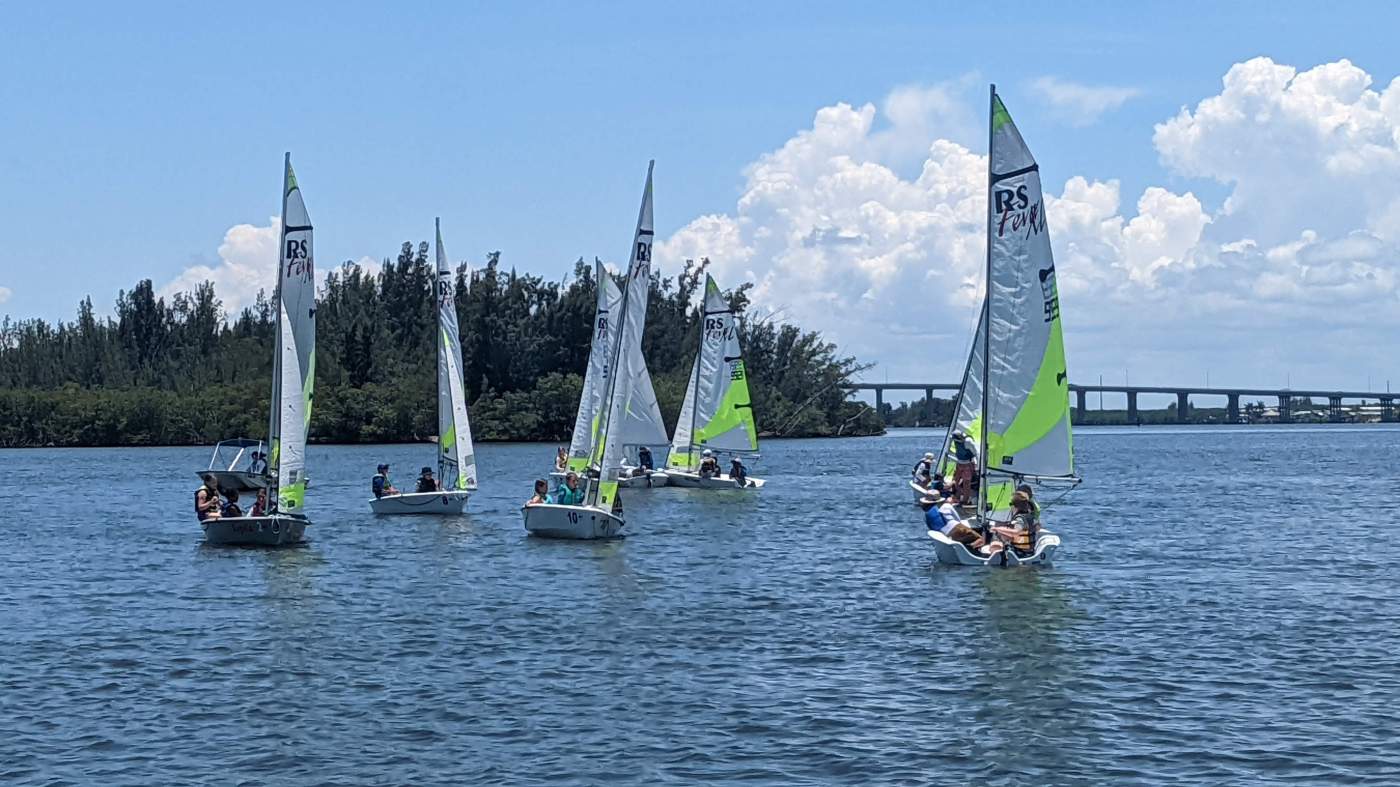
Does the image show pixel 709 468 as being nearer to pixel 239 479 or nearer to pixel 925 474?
pixel 925 474

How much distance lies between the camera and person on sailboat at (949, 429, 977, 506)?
172 feet

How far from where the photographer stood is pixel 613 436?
40562 mm

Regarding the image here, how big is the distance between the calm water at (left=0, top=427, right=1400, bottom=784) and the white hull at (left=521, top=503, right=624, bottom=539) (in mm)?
590

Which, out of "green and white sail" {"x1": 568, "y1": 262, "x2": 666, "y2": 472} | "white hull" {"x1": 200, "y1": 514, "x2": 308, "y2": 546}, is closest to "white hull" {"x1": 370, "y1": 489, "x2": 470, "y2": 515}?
"green and white sail" {"x1": 568, "y1": 262, "x2": 666, "y2": 472}

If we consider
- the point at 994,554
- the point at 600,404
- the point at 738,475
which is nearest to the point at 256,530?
the point at 600,404

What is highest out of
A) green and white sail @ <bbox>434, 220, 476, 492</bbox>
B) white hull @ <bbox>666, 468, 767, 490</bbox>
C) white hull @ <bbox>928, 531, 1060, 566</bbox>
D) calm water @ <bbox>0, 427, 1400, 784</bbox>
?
green and white sail @ <bbox>434, 220, 476, 492</bbox>

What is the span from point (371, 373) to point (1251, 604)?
125168 mm

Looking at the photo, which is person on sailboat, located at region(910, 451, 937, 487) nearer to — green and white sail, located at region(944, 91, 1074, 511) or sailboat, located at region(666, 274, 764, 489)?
sailboat, located at region(666, 274, 764, 489)

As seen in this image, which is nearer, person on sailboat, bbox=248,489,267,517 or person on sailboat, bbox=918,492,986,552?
person on sailboat, bbox=918,492,986,552

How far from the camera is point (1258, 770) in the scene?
18.0 metres

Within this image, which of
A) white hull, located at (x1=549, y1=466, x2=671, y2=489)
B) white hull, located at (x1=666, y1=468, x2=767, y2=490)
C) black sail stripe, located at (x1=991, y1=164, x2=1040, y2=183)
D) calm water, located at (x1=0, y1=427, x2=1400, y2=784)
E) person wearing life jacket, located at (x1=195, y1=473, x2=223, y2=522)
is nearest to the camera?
calm water, located at (x1=0, y1=427, x2=1400, y2=784)

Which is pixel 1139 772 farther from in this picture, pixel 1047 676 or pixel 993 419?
pixel 993 419

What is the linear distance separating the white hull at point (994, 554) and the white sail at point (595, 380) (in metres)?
15.6

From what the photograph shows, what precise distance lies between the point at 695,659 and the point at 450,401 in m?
27.1
